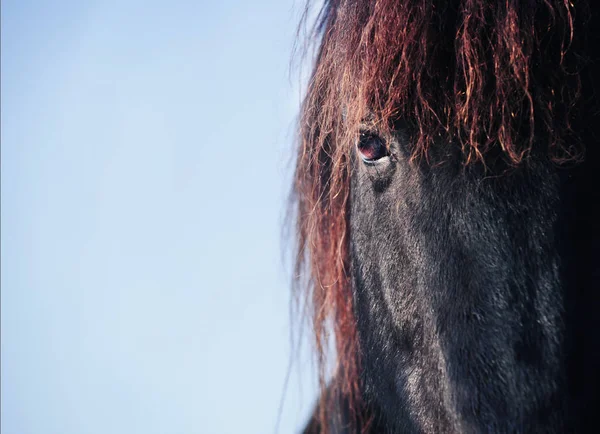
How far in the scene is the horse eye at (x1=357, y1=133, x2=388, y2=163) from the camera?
75 cm

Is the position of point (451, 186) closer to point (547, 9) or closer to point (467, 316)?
point (467, 316)

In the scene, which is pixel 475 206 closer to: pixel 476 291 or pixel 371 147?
pixel 476 291

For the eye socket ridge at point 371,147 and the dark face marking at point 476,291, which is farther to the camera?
the eye socket ridge at point 371,147

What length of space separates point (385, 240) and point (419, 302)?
4.3 inches

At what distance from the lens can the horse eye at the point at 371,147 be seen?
29.5 inches

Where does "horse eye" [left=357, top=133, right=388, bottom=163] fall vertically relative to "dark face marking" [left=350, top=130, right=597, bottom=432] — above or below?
above

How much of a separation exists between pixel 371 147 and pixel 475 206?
0.21 metres

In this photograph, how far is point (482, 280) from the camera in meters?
0.57

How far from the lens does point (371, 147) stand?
757 millimetres

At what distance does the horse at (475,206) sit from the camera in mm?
549

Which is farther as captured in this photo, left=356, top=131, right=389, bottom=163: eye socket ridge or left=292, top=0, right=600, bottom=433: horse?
left=356, top=131, right=389, bottom=163: eye socket ridge

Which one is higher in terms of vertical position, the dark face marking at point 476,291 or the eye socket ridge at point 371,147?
the eye socket ridge at point 371,147

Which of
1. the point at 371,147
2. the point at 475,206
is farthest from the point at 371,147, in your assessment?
the point at 475,206

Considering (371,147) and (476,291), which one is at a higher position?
(371,147)
